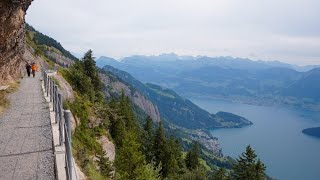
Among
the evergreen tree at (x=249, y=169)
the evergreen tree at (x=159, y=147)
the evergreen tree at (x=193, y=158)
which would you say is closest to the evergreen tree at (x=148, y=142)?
the evergreen tree at (x=159, y=147)

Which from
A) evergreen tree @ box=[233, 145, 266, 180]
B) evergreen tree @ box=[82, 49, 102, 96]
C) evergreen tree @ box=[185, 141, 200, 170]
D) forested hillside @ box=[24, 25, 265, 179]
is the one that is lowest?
evergreen tree @ box=[185, 141, 200, 170]

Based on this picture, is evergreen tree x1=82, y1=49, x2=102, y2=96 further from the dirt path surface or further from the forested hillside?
the dirt path surface

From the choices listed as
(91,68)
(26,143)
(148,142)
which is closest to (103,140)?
(26,143)

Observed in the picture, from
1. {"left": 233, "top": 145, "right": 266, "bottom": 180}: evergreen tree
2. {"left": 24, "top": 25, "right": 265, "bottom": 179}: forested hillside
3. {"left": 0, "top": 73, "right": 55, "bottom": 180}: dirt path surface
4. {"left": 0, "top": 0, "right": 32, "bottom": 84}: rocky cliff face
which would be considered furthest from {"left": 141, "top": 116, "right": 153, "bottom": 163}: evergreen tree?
{"left": 0, "top": 73, "right": 55, "bottom": 180}: dirt path surface

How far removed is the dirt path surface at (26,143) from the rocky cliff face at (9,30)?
875 centimetres

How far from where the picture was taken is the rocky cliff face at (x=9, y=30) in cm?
2653

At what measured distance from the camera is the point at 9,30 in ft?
97.3

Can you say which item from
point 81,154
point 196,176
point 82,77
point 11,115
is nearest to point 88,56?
point 82,77

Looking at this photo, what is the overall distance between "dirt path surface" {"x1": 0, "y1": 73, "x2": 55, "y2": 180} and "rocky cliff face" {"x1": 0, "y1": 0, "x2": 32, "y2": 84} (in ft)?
28.7

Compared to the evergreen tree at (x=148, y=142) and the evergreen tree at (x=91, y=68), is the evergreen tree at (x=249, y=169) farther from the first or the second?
the evergreen tree at (x=91, y=68)

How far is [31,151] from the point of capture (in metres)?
12.3

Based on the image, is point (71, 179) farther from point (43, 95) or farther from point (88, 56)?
point (88, 56)

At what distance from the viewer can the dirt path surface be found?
1039cm

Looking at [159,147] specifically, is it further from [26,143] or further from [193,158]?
[26,143]
